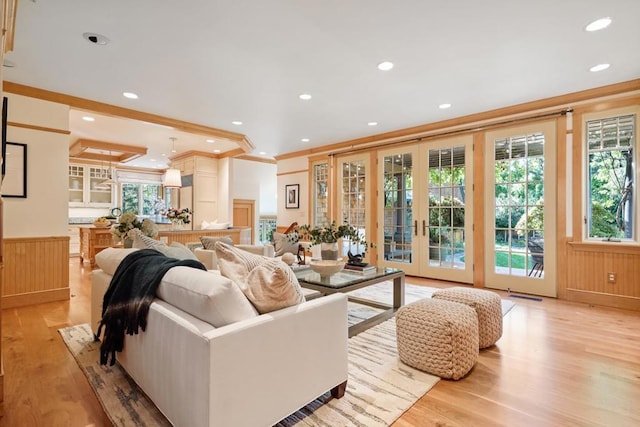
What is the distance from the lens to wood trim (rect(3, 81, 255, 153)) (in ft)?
11.9

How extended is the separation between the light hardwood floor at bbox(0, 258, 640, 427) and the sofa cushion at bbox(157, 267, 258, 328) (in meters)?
0.84

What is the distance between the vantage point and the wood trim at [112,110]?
11.9ft

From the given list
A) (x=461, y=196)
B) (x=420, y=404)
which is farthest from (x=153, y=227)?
(x=461, y=196)

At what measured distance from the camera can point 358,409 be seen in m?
1.76

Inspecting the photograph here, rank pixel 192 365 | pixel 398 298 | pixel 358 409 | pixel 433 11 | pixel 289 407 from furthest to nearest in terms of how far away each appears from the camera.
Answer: pixel 398 298 → pixel 433 11 → pixel 358 409 → pixel 289 407 → pixel 192 365

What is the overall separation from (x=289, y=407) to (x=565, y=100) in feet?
15.2

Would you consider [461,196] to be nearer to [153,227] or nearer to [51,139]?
[153,227]

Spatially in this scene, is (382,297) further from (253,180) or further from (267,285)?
(253,180)

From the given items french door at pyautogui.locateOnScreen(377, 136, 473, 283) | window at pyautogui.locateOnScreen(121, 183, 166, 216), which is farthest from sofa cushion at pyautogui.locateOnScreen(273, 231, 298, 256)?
window at pyautogui.locateOnScreen(121, 183, 166, 216)

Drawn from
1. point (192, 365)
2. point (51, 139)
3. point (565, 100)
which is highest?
point (565, 100)

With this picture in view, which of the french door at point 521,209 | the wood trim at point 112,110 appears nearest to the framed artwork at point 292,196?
the wood trim at point 112,110

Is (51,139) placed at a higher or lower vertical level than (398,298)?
higher

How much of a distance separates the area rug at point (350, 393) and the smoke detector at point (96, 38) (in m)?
2.54

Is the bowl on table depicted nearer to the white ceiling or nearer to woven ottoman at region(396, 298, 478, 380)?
woven ottoman at region(396, 298, 478, 380)
